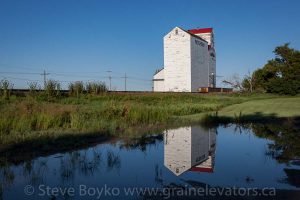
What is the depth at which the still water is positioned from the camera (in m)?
6.21

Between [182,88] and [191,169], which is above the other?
[182,88]

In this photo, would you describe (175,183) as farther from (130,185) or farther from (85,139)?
(85,139)

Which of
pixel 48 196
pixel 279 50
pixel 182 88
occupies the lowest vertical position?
pixel 48 196

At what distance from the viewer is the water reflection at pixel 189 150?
815 centimetres

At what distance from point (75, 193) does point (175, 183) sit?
184 centimetres

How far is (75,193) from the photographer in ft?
19.4

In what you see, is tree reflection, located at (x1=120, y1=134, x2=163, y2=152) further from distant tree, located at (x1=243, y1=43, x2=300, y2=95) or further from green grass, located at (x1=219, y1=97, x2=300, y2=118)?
distant tree, located at (x1=243, y1=43, x2=300, y2=95)

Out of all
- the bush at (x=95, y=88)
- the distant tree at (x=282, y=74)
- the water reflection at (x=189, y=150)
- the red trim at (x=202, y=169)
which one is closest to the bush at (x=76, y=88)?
the bush at (x=95, y=88)

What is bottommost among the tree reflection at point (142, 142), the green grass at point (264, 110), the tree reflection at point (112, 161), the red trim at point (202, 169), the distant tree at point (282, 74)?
the red trim at point (202, 169)

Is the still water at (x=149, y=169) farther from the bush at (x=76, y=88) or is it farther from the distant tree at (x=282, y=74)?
the distant tree at (x=282, y=74)

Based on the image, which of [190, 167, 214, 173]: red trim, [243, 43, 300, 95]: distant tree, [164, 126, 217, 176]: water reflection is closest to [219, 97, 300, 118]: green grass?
[164, 126, 217, 176]: water reflection

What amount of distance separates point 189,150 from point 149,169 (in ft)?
9.32

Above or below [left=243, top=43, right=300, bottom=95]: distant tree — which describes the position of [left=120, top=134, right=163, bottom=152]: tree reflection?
below

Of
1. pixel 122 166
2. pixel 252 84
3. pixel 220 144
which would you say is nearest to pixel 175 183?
pixel 122 166
